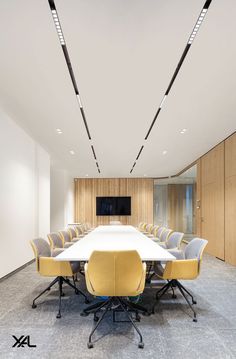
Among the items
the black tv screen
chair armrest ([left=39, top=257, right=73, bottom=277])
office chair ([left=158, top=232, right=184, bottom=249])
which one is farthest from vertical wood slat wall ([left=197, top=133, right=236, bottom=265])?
the black tv screen

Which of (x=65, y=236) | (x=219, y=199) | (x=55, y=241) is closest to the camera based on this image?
(x=55, y=241)

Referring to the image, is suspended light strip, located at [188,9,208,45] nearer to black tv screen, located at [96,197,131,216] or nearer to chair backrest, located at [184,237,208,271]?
chair backrest, located at [184,237,208,271]

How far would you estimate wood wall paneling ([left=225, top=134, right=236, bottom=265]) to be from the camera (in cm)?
629

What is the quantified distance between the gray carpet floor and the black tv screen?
10004 millimetres

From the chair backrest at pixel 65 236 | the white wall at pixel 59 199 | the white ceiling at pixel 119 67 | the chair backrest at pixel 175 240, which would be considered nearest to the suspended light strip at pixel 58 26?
the white ceiling at pixel 119 67

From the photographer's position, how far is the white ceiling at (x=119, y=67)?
7.97 ft

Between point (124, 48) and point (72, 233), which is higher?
→ point (124, 48)

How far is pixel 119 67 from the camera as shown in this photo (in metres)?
3.35

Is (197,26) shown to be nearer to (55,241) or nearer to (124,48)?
(124,48)

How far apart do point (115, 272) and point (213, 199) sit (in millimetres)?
5878

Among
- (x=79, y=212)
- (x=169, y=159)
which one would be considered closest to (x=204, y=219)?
(x=169, y=159)

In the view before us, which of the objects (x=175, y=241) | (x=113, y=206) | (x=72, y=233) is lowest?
(x=72, y=233)

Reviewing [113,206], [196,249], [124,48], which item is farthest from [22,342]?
[113,206]

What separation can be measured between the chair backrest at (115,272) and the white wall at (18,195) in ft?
9.70
